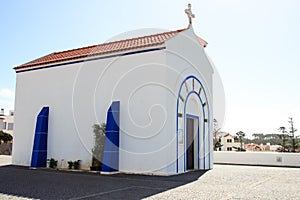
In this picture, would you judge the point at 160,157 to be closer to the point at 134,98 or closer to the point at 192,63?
the point at 134,98

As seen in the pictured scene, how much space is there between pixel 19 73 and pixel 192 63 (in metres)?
10.0

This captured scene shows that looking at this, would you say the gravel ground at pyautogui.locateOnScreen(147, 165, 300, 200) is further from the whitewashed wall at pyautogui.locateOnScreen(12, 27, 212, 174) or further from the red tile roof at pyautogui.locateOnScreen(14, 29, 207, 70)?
the red tile roof at pyautogui.locateOnScreen(14, 29, 207, 70)

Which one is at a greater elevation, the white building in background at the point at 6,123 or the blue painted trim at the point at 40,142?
the white building in background at the point at 6,123

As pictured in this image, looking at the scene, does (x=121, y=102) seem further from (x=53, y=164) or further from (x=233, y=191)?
(x=233, y=191)

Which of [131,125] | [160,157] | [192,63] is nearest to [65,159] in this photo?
[131,125]

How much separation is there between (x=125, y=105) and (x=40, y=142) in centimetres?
509

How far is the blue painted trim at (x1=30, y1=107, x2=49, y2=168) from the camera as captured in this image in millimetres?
15000

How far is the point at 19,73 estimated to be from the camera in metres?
17.7

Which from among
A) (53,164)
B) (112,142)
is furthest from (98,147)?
(53,164)

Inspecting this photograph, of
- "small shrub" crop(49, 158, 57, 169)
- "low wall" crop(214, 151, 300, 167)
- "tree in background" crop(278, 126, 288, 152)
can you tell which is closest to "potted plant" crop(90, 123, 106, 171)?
"small shrub" crop(49, 158, 57, 169)

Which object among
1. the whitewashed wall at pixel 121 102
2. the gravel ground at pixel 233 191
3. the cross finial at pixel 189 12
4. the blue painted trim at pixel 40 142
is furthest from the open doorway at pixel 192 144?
the blue painted trim at pixel 40 142

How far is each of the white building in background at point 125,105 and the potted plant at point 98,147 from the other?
54cm

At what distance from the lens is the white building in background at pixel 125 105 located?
1259 cm

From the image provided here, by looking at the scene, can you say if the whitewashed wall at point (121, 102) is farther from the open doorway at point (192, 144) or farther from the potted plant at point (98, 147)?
the open doorway at point (192, 144)
